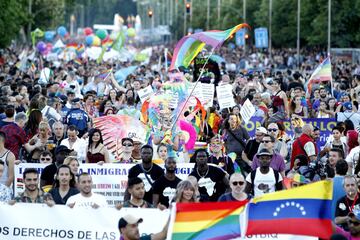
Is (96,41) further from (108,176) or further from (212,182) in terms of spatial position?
(212,182)

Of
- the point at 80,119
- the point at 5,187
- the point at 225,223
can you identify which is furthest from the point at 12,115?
the point at 225,223

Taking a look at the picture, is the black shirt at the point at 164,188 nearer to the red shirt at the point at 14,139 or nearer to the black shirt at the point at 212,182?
the black shirt at the point at 212,182

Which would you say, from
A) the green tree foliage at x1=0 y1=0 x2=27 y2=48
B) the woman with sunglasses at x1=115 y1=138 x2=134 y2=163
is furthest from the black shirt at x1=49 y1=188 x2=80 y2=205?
the green tree foliage at x1=0 y1=0 x2=27 y2=48

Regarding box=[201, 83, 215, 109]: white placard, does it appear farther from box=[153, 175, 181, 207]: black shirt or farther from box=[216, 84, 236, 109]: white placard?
box=[153, 175, 181, 207]: black shirt

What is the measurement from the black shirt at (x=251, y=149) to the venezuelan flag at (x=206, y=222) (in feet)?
24.2

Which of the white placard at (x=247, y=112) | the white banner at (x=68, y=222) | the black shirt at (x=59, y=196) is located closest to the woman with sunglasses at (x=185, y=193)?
the white banner at (x=68, y=222)

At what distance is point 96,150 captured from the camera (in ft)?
57.4

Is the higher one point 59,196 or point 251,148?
point 59,196

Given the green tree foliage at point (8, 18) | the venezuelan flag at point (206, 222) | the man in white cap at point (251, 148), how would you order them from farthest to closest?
the green tree foliage at point (8, 18), the man in white cap at point (251, 148), the venezuelan flag at point (206, 222)

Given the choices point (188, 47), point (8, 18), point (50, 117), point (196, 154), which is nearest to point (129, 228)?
point (196, 154)

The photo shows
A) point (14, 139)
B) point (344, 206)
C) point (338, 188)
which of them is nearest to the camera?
point (344, 206)

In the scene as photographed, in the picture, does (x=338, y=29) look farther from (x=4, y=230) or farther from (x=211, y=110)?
(x=4, y=230)

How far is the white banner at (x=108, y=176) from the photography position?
16.2 m

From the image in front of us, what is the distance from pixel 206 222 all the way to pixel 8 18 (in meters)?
46.3
